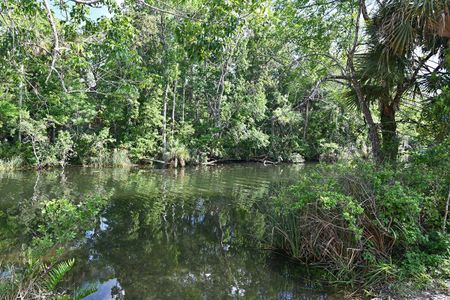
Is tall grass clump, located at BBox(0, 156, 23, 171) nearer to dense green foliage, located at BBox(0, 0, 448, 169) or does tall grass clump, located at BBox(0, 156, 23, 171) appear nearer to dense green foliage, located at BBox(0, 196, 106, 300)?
dense green foliage, located at BBox(0, 0, 448, 169)

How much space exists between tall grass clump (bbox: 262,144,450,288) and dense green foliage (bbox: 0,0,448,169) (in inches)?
54.0

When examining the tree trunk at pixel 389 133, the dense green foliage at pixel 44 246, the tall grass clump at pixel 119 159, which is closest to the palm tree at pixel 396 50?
the tree trunk at pixel 389 133

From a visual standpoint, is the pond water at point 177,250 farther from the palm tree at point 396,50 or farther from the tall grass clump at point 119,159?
the tall grass clump at point 119,159

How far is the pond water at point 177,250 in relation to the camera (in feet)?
15.2

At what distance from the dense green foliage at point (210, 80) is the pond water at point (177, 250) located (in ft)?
9.31

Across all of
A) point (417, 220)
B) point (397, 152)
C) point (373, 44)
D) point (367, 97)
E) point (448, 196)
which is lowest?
point (417, 220)

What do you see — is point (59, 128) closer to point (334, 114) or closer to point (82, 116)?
point (82, 116)

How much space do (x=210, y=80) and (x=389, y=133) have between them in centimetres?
1941

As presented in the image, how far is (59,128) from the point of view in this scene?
2078cm

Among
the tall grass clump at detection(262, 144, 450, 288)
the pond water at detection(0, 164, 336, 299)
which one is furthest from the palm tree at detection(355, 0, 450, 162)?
the pond water at detection(0, 164, 336, 299)

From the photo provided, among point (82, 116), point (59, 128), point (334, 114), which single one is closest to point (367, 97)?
point (82, 116)

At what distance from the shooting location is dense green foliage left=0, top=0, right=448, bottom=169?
5.49 metres

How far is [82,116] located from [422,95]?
59.4ft

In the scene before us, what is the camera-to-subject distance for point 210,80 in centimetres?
2592
